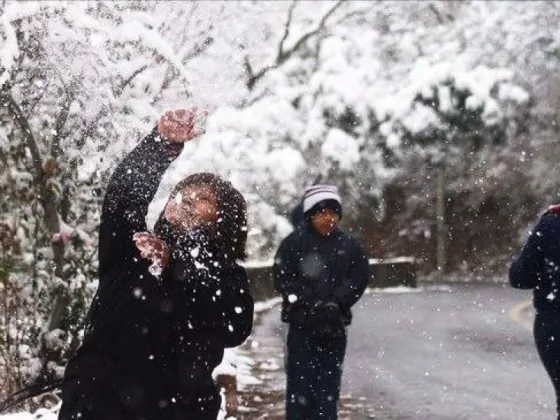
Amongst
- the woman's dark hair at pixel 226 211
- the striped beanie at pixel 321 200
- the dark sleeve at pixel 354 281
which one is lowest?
the dark sleeve at pixel 354 281

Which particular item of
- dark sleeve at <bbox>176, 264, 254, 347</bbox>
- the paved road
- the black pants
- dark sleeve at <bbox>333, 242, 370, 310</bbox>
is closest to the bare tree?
the paved road

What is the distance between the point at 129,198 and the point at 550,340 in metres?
2.77

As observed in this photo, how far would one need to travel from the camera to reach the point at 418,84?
26219 millimetres

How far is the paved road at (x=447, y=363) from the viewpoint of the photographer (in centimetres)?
841

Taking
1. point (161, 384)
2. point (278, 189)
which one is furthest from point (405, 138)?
point (161, 384)

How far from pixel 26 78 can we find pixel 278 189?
14554 millimetres

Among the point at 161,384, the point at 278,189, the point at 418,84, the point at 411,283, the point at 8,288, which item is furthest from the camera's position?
the point at 418,84

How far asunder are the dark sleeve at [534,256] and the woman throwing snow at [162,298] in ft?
7.90

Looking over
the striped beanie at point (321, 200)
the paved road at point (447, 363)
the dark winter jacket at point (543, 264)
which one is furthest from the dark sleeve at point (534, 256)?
the paved road at point (447, 363)

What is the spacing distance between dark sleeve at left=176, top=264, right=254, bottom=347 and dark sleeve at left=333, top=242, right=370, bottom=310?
2793mm

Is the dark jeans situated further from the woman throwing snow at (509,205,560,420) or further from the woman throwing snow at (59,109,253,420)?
the woman throwing snow at (59,109,253,420)

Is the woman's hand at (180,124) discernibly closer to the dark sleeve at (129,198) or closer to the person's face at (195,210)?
the dark sleeve at (129,198)

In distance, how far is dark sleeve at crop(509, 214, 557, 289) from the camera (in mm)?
5371

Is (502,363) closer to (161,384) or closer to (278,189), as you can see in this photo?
(161,384)
